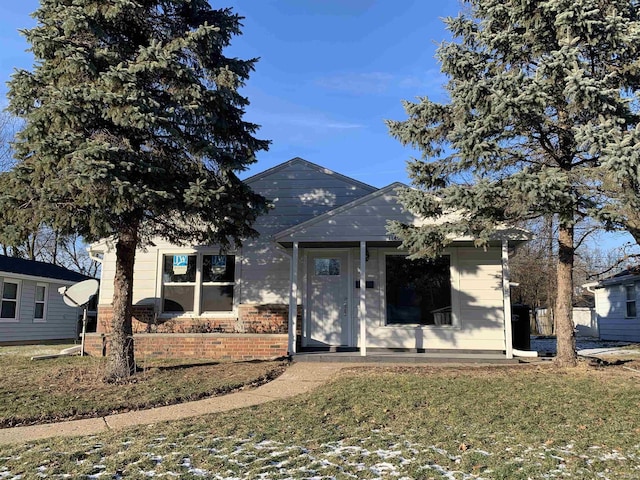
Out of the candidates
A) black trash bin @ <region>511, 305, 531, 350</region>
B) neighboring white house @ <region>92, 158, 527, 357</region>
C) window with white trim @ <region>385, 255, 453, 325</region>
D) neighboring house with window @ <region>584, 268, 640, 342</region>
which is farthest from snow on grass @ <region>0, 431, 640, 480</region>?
neighboring house with window @ <region>584, 268, 640, 342</region>

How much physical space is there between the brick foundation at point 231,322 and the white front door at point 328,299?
466mm

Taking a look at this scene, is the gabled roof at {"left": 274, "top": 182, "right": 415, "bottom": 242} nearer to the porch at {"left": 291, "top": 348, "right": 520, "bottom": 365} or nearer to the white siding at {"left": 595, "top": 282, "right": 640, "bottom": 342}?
the porch at {"left": 291, "top": 348, "right": 520, "bottom": 365}

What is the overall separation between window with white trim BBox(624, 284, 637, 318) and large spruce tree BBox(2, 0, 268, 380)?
16.7 meters

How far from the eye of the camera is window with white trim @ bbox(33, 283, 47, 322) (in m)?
17.9

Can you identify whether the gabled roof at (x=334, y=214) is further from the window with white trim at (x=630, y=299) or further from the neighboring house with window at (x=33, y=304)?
the window with white trim at (x=630, y=299)

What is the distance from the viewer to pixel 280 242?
10055 mm

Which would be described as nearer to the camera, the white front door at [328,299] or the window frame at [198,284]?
the white front door at [328,299]

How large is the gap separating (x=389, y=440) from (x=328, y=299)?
6.14 meters

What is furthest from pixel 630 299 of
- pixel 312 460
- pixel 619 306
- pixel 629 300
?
pixel 312 460

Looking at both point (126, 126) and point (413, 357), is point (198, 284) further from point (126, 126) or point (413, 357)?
point (413, 357)

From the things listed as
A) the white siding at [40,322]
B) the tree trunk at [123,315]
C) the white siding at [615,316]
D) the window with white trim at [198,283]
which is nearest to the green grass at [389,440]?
the tree trunk at [123,315]

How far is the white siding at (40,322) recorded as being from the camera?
16703mm

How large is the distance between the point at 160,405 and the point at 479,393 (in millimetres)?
4211

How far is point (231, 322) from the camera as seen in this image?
35.8 feet
